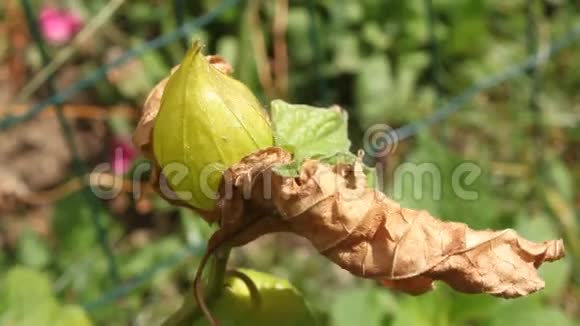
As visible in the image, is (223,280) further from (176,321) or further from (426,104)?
(426,104)

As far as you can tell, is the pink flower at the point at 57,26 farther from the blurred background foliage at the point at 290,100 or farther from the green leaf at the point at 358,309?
the green leaf at the point at 358,309

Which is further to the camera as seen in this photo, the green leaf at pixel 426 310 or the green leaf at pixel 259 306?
the green leaf at pixel 426 310

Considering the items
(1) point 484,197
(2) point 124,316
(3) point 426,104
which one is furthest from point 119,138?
(1) point 484,197

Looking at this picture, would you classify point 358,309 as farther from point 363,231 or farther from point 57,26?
point 57,26

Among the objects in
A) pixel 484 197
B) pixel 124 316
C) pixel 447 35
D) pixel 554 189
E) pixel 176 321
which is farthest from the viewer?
pixel 447 35

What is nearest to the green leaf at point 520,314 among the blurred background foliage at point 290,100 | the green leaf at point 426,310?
the green leaf at point 426,310

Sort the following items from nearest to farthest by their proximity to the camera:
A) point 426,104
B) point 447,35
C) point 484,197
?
1. point 484,197
2. point 426,104
3. point 447,35

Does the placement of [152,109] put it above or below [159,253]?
above

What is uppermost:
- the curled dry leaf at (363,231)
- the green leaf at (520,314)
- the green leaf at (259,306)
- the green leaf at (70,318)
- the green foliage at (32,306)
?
the curled dry leaf at (363,231)
